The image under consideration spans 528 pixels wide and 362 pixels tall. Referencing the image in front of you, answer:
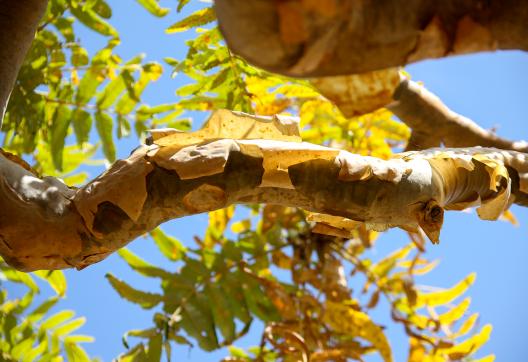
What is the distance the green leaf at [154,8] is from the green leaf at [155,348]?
4.28 ft

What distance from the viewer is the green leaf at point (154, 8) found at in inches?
103

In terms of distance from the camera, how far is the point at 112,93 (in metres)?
2.71

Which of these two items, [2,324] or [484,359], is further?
[484,359]

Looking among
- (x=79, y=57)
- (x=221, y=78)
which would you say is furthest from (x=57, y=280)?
(x=221, y=78)

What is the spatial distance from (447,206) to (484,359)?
5.23 ft

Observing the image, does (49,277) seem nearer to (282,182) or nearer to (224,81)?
(224,81)

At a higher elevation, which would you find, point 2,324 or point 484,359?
point 484,359

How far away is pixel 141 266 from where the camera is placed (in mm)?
2730

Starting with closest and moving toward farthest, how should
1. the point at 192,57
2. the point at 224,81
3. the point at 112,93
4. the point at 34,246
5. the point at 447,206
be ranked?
the point at 34,246 → the point at 447,206 → the point at 192,57 → the point at 224,81 → the point at 112,93

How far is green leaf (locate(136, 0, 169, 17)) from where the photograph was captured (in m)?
2.61

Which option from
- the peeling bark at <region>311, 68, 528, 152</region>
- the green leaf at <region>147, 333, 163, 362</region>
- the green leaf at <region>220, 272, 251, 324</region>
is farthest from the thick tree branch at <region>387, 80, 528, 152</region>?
the green leaf at <region>147, 333, 163, 362</region>

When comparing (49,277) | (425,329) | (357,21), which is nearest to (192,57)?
(49,277)

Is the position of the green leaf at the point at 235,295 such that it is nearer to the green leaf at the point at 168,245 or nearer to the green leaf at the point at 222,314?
the green leaf at the point at 222,314

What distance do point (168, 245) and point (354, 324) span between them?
913mm
